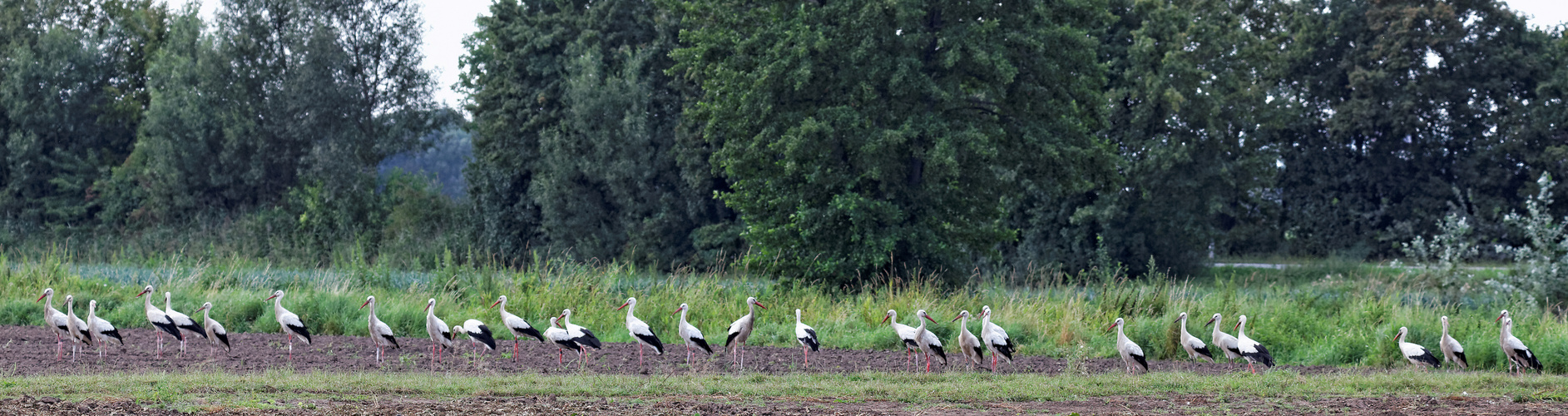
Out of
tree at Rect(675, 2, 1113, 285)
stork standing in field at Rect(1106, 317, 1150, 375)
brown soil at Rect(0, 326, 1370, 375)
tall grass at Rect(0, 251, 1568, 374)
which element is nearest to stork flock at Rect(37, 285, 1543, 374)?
stork standing in field at Rect(1106, 317, 1150, 375)

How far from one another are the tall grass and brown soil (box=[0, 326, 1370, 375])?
1087 mm

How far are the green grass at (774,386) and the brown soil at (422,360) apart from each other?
93 centimetres

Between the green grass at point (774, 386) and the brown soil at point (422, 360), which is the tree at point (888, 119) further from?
the green grass at point (774, 386)

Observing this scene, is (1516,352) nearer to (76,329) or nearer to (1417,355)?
(1417,355)

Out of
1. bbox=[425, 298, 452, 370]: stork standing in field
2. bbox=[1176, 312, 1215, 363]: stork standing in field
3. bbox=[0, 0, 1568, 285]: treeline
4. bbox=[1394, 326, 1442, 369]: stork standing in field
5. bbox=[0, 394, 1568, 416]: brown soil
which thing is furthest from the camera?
bbox=[0, 0, 1568, 285]: treeline

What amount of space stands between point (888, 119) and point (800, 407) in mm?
15707

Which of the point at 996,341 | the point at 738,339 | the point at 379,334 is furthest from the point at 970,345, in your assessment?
the point at 379,334

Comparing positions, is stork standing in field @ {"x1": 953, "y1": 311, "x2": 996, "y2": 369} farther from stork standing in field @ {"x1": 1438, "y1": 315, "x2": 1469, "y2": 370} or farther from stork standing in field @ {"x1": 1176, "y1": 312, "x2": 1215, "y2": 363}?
stork standing in field @ {"x1": 1438, "y1": 315, "x2": 1469, "y2": 370}

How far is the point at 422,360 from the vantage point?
1332 cm

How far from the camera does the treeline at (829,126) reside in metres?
24.3

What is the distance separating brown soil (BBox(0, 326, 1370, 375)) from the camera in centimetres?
1241

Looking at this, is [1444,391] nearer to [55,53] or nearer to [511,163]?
[511,163]

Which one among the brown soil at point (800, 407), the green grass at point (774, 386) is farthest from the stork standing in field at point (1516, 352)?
the brown soil at point (800, 407)

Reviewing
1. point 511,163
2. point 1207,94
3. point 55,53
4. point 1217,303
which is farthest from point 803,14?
point 55,53
